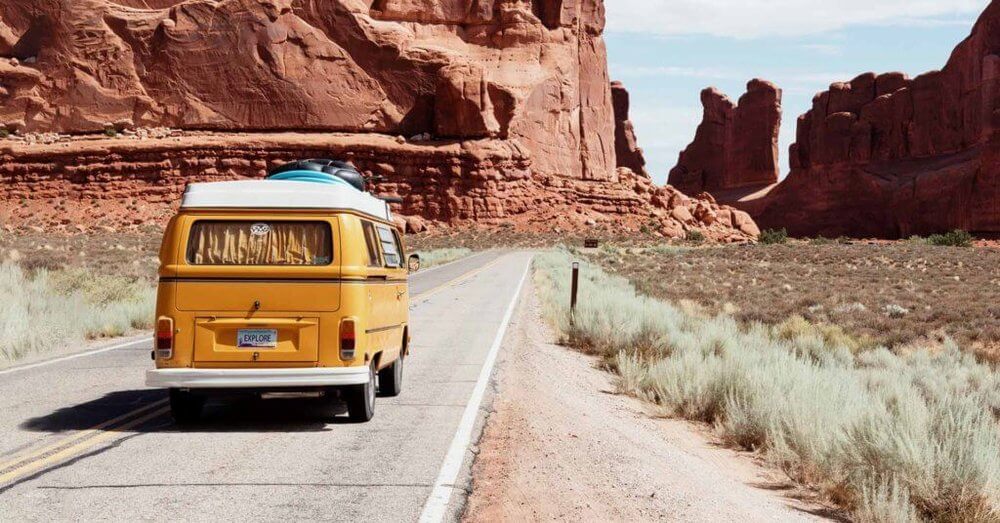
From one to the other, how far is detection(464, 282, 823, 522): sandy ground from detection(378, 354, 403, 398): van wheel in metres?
1.18

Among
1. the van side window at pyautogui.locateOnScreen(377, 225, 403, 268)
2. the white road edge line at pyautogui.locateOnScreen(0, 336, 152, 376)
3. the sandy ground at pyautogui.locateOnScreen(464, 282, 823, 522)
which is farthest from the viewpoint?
the white road edge line at pyautogui.locateOnScreen(0, 336, 152, 376)

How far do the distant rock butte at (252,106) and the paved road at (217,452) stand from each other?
78.7m

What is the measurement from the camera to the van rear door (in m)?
8.34

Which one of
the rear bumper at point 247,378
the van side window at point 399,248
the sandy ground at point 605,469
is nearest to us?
the sandy ground at point 605,469

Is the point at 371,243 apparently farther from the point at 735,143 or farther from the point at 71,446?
the point at 735,143

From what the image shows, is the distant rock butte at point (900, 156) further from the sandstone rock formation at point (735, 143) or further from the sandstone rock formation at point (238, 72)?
the sandstone rock formation at point (238, 72)

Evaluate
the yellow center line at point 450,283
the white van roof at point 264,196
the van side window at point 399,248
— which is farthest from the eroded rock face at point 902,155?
the white van roof at point 264,196

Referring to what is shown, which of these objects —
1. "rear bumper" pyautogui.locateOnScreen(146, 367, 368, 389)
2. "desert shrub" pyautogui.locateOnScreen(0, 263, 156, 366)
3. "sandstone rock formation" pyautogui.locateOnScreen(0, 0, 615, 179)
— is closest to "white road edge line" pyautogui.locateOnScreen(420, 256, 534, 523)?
"rear bumper" pyautogui.locateOnScreen(146, 367, 368, 389)

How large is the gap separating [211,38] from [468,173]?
95.0 feet

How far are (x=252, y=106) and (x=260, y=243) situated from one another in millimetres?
87531

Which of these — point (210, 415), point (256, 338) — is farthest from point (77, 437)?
point (256, 338)

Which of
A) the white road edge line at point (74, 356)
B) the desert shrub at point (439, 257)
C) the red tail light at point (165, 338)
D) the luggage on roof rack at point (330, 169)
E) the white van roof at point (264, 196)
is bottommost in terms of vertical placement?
the desert shrub at point (439, 257)

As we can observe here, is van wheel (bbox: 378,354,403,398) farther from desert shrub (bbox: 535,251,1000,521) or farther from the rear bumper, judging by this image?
desert shrub (bbox: 535,251,1000,521)

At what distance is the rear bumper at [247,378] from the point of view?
26.9ft
